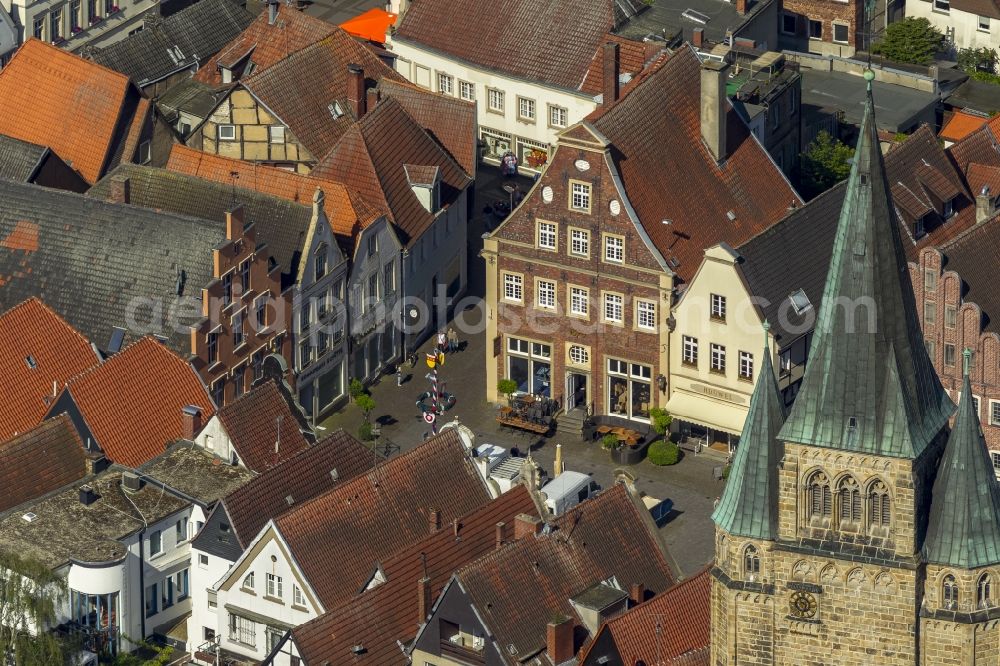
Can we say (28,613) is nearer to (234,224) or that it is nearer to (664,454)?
(234,224)

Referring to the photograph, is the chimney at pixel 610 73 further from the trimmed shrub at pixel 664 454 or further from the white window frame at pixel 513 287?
the trimmed shrub at pixel 664 454

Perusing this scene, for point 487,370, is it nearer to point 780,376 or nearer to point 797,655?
point 780,376

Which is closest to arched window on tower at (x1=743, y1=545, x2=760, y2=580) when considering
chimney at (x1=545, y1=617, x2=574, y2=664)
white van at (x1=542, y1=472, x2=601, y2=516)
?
chimney at (x1=545, y1=617, x2=574, y2=664)

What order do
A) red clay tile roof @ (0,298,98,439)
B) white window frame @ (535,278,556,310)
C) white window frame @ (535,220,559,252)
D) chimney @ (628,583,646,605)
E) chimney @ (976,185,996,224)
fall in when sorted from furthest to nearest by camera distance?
1. chimney @ (976,185,996,224)
2. white window frame @ (535,278,556,310)
3. white window frame @ (535,220,559,252)
4. red clay tile roof @ (0,298,98,439)
5. chimney @ (628,583,646,605)

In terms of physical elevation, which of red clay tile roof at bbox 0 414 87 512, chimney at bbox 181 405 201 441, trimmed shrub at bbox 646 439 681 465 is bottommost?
trimmed shrub at bbox 646 439 681 465

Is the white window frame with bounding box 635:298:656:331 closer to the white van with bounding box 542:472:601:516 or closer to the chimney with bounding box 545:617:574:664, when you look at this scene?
the white van with bounding box 542:472:601:516

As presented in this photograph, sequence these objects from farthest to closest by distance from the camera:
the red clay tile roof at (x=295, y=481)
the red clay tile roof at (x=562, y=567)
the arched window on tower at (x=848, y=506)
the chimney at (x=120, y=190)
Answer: the chimney at (x=120, y=190), the red clay tile roof at (x=295, y=481), the red clay tile roof at (x=562, y=567), the arched window on tower at (x=848, y=506)

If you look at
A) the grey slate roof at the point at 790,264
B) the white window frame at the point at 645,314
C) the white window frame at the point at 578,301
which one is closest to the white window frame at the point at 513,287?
the white window frame at the point at 578,301

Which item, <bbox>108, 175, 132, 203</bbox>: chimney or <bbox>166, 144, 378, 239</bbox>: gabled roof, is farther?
<bbox>166, 144, 378, 239</bbox>: gabled roof
